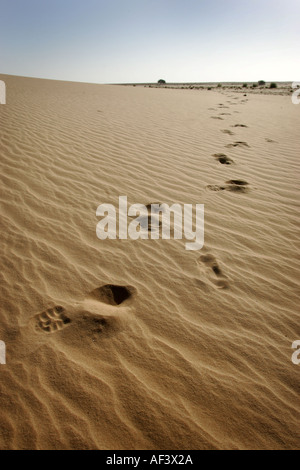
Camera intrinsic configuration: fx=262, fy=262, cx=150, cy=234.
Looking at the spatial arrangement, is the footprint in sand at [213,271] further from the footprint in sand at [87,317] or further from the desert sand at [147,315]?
the footprint in sand at [87,317]

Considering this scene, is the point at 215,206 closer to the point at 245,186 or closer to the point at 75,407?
the point at 245,186

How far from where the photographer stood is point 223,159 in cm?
494

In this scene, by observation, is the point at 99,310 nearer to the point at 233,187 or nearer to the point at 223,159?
the point at 233,187

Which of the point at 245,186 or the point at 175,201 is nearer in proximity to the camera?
the point at 175,201

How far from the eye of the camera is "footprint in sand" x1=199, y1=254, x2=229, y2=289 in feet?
7.66

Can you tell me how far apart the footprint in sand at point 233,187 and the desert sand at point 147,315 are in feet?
0.10

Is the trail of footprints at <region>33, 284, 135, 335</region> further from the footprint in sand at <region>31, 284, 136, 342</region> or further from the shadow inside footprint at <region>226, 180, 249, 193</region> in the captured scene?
the shadow inside footprint at <region>226, 180, 249, 193</region>

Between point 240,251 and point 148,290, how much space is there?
111cm

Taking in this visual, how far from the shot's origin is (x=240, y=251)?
272 centimetres

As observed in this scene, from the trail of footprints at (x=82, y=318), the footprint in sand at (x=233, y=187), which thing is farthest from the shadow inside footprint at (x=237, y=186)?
the trail of footprints at (x=82, y=318)

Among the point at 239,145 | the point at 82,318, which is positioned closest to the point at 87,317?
the point at 82,318

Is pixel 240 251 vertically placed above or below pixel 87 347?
above
